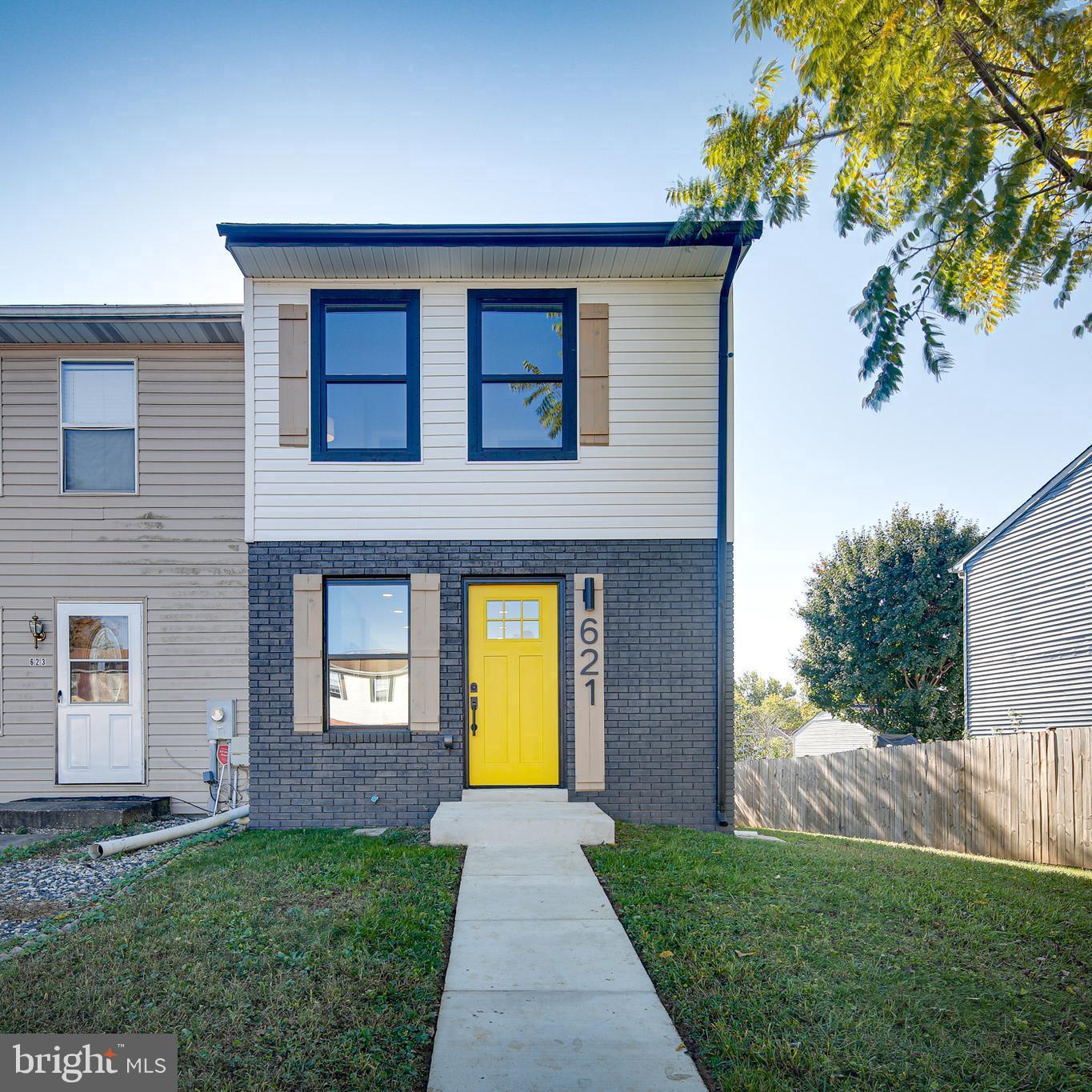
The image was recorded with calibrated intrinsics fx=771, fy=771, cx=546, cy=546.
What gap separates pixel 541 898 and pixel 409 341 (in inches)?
208

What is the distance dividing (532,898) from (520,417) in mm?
4528

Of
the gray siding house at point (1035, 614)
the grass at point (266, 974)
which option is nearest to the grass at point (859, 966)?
the grass at point (266, 974)

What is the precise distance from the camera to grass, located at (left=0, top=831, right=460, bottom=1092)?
307 cm

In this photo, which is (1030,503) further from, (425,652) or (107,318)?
(107,318)

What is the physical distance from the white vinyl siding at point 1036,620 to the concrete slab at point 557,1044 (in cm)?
1271

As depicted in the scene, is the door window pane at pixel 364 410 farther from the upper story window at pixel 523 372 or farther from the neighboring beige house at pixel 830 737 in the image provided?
the neighboring beige house at pixel 830 737

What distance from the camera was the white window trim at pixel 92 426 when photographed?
8.92m

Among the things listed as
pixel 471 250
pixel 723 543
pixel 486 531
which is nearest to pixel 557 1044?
pixel 486 531

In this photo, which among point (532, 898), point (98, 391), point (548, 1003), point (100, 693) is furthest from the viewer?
point (98, 391)

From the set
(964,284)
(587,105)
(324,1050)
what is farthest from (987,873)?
(587,105)

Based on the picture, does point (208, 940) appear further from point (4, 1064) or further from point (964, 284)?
point (964, 284)

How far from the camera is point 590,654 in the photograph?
296 inches

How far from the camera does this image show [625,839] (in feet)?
21.8

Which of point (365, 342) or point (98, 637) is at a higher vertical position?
point (365, 342)
